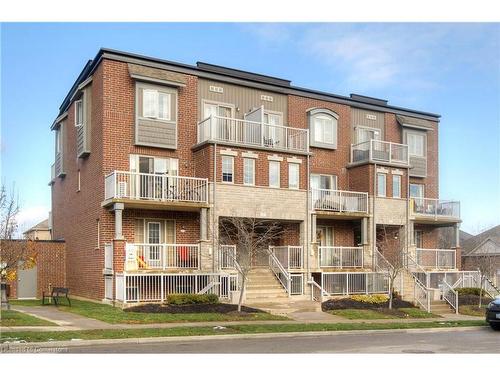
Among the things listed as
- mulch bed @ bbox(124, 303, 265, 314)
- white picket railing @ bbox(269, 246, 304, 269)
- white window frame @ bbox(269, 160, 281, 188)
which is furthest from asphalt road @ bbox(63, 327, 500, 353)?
white window frame @ bbox(269, 160, 281, 188)

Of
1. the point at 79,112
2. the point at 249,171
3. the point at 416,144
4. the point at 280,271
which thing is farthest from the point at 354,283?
the point at 79,112

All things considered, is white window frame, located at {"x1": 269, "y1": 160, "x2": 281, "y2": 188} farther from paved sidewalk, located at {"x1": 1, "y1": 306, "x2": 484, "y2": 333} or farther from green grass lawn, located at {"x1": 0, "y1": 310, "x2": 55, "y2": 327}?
green grass lawn, located at {"x1": 0, "y1": 310, "x2": 55, "y2": 327}

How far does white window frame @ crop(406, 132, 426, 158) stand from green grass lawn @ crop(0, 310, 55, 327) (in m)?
23.0

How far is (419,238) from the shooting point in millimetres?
35719

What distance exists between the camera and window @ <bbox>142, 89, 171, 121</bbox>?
1051 inches

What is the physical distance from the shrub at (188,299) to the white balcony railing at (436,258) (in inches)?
512

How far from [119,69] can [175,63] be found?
2.54 metres

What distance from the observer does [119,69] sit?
86.5 feet

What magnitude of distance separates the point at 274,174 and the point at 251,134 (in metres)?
Answer: 2.21

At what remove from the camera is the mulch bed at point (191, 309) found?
21375 mm

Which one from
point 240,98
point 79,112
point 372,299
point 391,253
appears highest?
point 240,98

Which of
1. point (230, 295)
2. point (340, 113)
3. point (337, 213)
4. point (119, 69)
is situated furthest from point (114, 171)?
point (340, 113)

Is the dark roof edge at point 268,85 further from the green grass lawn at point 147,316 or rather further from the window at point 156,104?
the green grass lawn at point 147,316

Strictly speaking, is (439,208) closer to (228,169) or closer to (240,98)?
(240,98)
